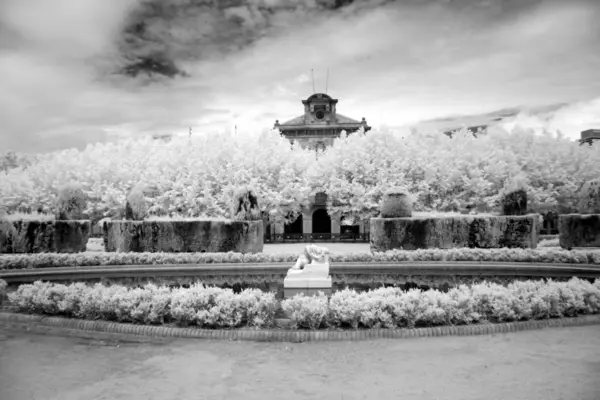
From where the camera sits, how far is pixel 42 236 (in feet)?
77.6

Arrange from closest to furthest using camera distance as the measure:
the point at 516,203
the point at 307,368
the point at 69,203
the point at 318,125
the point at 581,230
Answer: the point at 307,368 < the point at 581,230 < the point at 516,203 < the point at 69,203 < the point at 318,125

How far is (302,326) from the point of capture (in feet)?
29.8

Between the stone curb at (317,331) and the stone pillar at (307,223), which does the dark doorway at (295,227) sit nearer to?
the stone pillar at (307,223)

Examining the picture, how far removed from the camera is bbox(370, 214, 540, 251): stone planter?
74.5 ft

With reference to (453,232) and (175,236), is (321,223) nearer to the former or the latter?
(453,232)

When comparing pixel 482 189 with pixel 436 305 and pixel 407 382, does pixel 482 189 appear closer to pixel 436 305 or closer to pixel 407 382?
pixel 436 305

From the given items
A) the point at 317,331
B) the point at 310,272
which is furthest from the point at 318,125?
the point at 317,331

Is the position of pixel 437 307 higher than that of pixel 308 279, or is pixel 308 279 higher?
pixel 308 279

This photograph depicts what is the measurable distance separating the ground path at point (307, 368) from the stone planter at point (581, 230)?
16.1 meters

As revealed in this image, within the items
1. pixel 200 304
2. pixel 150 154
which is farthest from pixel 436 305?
pixel 150 154

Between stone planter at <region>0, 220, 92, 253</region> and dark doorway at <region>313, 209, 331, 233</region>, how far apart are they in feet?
98.9

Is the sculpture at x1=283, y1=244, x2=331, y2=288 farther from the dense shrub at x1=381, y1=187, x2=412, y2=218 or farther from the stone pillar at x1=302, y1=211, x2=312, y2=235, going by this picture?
the stone pillar at x1=302, y1=211, x2=312, y2=235

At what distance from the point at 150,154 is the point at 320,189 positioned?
14948mm

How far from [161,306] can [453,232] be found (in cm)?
1702
